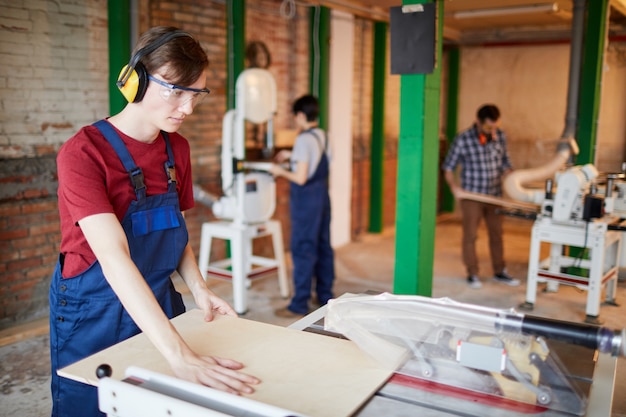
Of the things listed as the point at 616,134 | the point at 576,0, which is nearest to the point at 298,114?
the point at 576,0

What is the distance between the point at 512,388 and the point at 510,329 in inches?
5.7

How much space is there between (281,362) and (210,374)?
0.23 meters

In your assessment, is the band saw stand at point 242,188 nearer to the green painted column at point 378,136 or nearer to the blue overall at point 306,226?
the blue overall at point 306,226

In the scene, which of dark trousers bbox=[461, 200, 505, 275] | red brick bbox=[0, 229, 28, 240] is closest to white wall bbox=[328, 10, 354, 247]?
dark trousers bbox=[461, 200, 505, 275]

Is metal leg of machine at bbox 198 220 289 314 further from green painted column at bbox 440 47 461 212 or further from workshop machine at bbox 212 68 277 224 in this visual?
green painted column at bbox 440 47 461 212

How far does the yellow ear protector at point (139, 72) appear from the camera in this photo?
180 centimetres

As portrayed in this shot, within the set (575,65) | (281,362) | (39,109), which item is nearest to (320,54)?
(575,65)

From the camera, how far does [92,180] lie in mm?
1774

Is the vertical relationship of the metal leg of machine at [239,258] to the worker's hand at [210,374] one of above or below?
below

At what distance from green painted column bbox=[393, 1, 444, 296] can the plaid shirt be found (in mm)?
2370

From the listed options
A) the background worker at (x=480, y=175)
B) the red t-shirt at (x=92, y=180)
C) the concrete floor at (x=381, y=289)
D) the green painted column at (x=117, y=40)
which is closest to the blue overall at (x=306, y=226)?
the concrete floor at (x=381, y=289)

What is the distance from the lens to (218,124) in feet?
19.9

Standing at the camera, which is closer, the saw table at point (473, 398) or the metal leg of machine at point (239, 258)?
the saw table at point (473, 398)

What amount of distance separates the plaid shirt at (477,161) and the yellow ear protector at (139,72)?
4777mm
